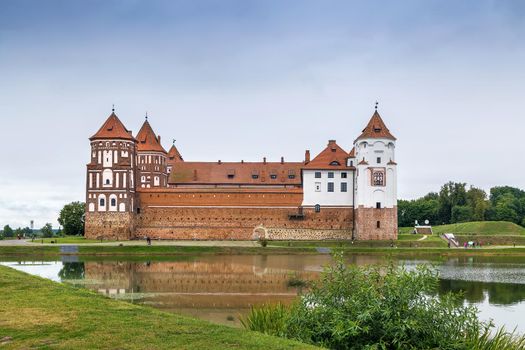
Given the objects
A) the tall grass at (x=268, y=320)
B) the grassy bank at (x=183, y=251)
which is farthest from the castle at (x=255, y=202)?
the tall grass at (x=268, y=320)

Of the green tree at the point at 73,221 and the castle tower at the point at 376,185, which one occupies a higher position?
the castle tower at the point at 376,185

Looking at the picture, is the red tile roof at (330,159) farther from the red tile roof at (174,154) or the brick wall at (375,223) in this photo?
the red tile roof at (174,154)

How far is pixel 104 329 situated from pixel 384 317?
184 inches

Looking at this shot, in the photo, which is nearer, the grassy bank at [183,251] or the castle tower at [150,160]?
the grassy bank at [183,251]

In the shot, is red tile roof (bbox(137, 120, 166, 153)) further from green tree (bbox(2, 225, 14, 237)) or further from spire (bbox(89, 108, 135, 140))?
green tree (bbox(2, 225, 14, 237))

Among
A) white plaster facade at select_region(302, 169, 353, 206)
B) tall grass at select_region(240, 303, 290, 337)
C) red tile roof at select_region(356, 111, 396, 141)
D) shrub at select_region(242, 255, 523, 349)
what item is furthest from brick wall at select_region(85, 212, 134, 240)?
shrub at select_region(242, 255, 523, 349)

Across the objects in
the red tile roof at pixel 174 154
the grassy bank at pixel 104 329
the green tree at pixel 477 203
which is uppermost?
the red tile roof at pixel 174 154

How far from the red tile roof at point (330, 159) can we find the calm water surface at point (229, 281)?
19.4m

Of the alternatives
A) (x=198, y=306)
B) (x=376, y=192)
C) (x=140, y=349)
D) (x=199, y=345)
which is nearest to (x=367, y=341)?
(x=199, y=345)

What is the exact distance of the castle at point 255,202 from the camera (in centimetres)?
5450

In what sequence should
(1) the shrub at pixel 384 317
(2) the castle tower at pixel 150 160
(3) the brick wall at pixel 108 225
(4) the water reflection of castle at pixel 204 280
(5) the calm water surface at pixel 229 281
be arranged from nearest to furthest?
(1) the shrub at pixel 384 317
(5) the calm water surface at pixel 229 281
(4) the water reflection of castle at pixel 204 280
(3) the brick wall at pixel 108 225
(2) the castle tower at pixel 150 160

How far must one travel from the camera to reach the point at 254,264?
34.2m

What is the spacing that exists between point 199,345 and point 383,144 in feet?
157

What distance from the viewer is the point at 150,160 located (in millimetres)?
68750
